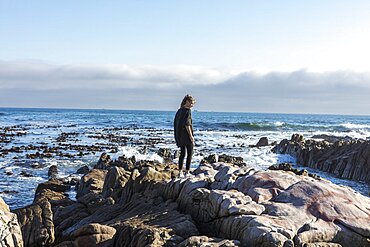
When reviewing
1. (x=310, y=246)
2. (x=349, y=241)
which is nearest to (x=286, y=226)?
(x=310, y=246)

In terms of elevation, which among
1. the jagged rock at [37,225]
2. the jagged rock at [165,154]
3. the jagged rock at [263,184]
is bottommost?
the jagged rock at [165,154]

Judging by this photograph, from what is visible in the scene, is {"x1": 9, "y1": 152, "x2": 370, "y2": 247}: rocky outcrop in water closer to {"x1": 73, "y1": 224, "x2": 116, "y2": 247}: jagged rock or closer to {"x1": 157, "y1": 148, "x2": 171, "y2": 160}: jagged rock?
{"x1": 73, "y1": 224, "x2": 116, "y2": 247}: jagged rock

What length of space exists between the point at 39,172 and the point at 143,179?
11.0m

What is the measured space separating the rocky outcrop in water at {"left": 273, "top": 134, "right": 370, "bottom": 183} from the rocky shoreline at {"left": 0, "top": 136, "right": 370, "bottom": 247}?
40.3 feet

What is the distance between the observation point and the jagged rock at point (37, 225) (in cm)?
824

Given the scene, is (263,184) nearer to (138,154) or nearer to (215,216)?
(215,216)

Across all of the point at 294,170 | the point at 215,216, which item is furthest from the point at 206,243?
the point at 294,170

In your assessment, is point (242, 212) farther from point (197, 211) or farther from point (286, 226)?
point (197, 211)

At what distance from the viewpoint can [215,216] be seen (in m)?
7.49

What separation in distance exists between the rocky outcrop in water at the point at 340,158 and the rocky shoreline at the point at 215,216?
484 inches

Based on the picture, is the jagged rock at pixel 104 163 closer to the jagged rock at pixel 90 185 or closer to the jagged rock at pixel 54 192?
the jagged rock at pixel 54 192

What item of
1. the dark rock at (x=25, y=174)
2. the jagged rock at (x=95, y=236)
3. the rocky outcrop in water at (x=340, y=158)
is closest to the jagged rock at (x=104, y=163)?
the dark rock at (x=25, y=174)

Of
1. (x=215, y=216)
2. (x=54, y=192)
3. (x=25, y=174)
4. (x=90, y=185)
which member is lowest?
(x=25, y=174)

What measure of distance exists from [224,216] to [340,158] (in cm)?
1675
